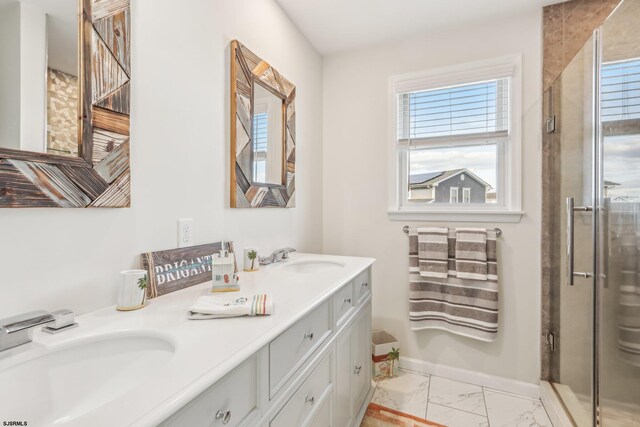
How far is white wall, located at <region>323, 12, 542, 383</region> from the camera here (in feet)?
6.63

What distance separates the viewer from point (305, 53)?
2.32 m

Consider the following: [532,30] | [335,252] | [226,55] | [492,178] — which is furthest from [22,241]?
[532,30]

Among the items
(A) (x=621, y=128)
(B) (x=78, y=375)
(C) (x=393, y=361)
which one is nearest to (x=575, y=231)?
(A) (x=621, y=128)

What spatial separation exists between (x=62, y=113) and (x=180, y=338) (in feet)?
2.30

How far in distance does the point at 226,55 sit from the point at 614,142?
1.78 meters

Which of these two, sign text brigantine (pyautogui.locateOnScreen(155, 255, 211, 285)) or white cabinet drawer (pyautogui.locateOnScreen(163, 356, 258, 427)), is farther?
sign text brigantine (pyautogui.locateOnScreen(155, 255, 211, 285))

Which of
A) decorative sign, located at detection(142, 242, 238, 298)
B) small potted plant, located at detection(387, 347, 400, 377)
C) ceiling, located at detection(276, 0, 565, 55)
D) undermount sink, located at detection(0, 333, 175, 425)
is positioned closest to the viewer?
undermount sink, located at detection(0, 333, 175, 425)

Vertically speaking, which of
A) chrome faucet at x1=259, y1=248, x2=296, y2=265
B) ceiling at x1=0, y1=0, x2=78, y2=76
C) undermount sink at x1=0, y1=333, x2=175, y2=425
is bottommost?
undermount sink at x1=0, y1=333, x2=175, y2=425

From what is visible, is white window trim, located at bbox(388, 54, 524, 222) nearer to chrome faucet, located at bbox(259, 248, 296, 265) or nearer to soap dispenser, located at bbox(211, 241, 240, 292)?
chrome faucet, located at bbox(259, 248, 296, 265)

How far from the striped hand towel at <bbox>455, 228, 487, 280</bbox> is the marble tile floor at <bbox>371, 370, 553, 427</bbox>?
2.47 feet

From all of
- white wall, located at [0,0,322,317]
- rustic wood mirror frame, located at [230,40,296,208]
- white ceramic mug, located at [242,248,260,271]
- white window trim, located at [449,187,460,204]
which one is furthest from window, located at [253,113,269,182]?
white window trim, located at [449,187,460,204]

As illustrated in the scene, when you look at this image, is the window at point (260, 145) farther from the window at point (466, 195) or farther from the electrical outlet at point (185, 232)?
the window at point (466, 195)

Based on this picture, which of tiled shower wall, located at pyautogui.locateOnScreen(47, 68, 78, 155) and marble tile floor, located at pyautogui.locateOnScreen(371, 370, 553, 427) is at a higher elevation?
tiled shower wall, located at pyautogui.locateOnScreen(47, 68, 78, 155)

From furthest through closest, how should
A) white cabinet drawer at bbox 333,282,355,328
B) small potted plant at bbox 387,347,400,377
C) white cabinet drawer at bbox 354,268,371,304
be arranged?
small potted plant at bbox 387,347,400,377 → white cabinet drawer at bbox 354,268,371,304 → white cabinet drawer at bbox 333,282,355,328
